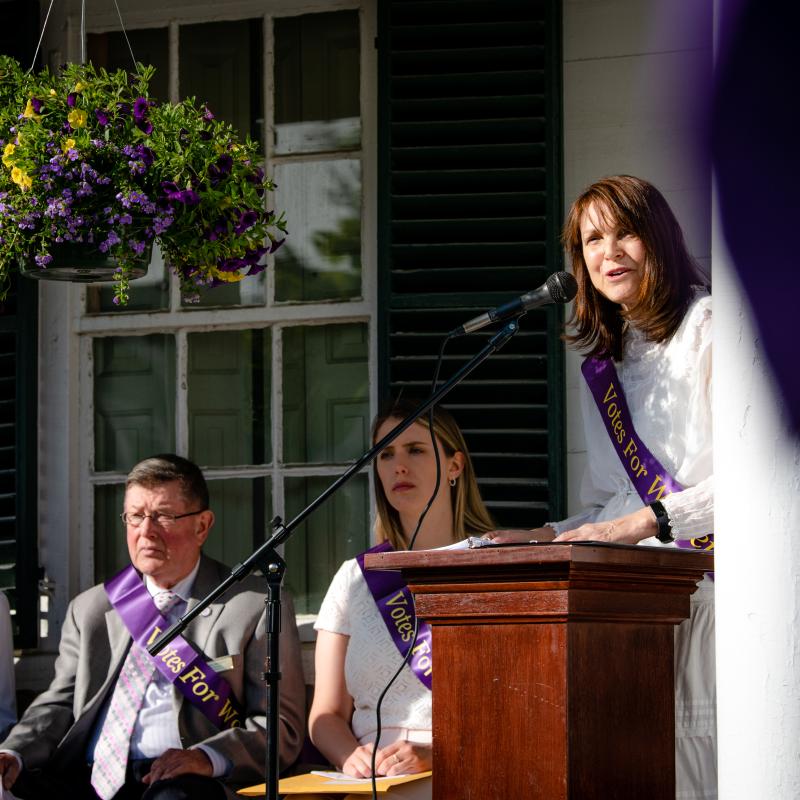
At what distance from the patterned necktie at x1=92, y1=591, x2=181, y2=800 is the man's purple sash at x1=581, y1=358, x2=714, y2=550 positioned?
1.54 meters

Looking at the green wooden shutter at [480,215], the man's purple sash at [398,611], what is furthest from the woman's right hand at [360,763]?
the green wooden shutter at [480,215]

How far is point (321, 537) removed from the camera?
4.69 metres

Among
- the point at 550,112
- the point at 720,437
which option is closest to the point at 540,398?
the point at 550,112

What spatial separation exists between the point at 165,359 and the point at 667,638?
2395 mm

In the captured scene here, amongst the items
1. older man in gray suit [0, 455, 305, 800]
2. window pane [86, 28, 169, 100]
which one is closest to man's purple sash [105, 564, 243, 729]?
older man in gray suit [0, 455, 305, 800]

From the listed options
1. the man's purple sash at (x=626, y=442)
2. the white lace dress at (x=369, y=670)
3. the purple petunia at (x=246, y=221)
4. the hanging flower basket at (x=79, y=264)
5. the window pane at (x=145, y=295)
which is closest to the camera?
the man's purple sash at (x=626, y=442)

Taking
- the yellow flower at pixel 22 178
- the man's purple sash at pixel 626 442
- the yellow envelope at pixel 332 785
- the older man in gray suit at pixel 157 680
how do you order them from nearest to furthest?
1. the man's purple sash at pixel 626 442
2. the yellow envelope at pixel 332 785
3. the yellow flower at pixel 22 178
4. the older man in gray suit at pixel 157 680

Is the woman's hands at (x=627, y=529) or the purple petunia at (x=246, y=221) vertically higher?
the purple petunia at (x=246, y=221)

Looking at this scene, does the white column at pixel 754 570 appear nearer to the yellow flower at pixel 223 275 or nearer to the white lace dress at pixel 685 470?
the white lace dress at pixel 685 470

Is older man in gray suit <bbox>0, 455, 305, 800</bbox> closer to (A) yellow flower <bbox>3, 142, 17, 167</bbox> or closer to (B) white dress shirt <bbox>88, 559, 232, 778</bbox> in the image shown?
(B) white dress shirt <bbox>88, 559, 232, 778</bbox>

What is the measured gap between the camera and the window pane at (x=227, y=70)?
482cm

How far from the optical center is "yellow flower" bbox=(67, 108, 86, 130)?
139 inches

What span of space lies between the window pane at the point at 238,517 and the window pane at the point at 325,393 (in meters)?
0.14

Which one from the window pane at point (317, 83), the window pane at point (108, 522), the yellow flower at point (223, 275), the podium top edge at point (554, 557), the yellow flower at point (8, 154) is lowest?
the window pane at point (108, 522)
